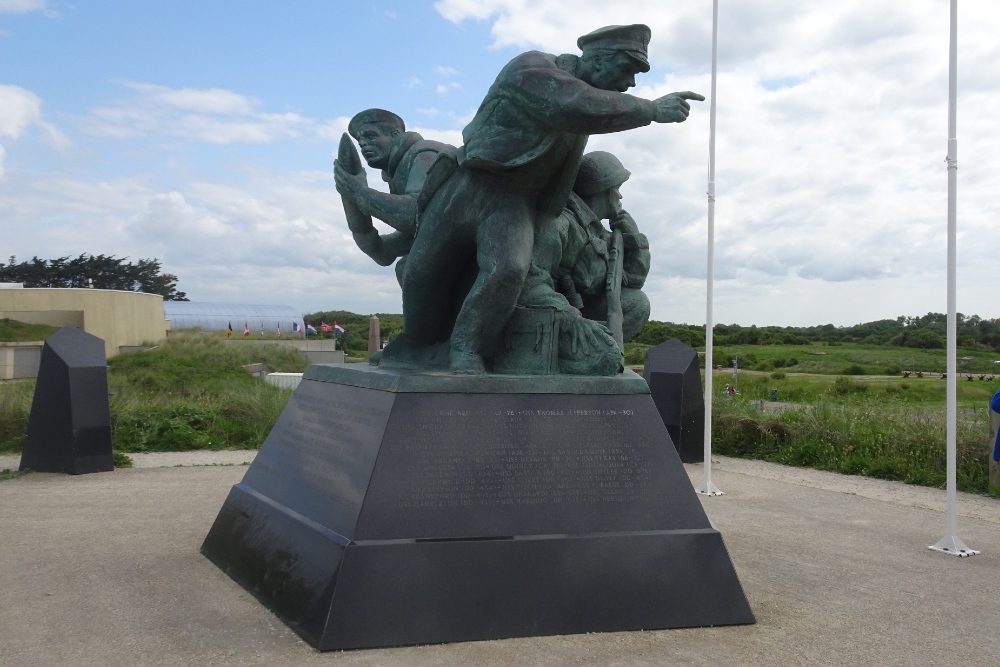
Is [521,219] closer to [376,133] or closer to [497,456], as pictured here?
[497,456]

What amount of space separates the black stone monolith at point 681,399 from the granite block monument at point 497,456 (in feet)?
17.1

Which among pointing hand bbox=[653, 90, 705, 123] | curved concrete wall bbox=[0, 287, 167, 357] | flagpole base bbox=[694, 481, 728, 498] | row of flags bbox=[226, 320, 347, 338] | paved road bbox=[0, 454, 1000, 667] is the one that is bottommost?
flagpole base bbox=[694, 481, 728, 498]

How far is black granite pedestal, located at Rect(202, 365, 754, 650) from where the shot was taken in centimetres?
357

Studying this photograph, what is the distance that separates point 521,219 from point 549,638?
205 cm

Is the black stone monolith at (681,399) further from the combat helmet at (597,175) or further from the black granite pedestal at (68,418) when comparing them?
the black granite pedestal at (68,418)

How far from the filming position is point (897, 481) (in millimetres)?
8828

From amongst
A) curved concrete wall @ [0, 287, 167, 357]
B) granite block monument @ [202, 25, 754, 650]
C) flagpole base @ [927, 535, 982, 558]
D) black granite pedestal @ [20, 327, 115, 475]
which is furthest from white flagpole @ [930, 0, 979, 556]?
curved concrete wall @ [0, 287, 167, 357]

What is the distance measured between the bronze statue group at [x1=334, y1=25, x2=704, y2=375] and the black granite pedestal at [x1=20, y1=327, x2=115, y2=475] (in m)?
4.77

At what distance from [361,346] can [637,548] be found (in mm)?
31256

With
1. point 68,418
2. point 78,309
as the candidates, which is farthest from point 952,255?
point 78,309

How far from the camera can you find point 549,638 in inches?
141

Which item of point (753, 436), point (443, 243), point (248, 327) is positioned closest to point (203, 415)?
point (753, 436)

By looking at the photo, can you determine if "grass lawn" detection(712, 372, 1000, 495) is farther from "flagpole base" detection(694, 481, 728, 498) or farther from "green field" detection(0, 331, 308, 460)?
"green field" detection(0, 331, 308, 460)

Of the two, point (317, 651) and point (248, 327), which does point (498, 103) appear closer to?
point (317, 651)
